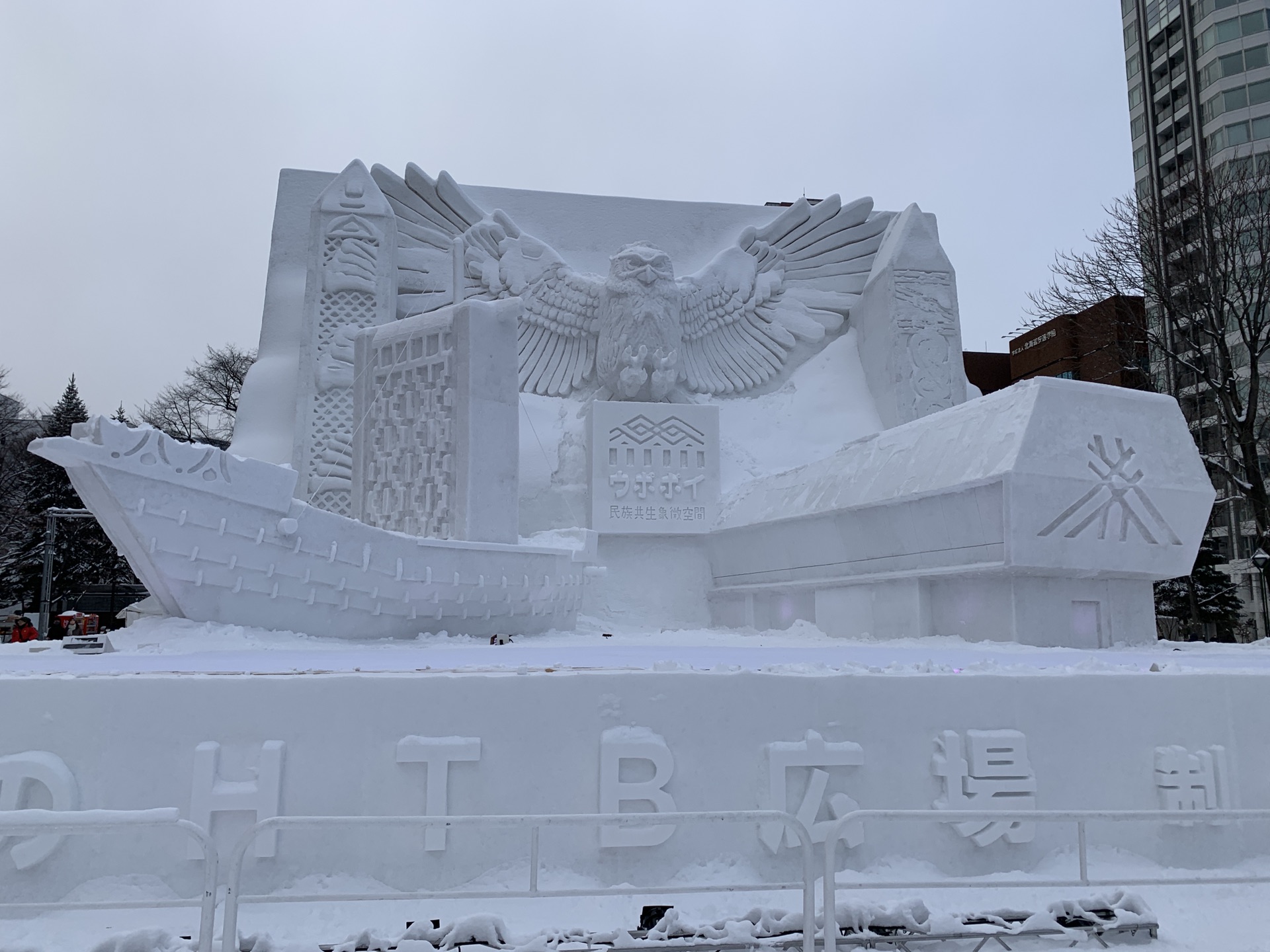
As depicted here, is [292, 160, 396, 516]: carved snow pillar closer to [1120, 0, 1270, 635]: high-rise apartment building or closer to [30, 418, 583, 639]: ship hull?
[30, 418, 583, 639]: ship hull

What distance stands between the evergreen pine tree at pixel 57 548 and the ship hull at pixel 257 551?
1868cm

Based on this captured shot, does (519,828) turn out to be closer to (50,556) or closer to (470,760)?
(470,760)

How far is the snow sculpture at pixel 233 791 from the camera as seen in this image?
356 cm

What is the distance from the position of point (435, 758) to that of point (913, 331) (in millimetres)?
10852

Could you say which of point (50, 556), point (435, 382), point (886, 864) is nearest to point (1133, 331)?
point (435, 382)

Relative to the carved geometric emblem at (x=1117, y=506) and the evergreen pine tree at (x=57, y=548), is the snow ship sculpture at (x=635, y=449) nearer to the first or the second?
the carved geometric emblem at (x=1117, y=506)

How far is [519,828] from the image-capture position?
12.1 feet

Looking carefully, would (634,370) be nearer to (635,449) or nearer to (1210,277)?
(635,449)

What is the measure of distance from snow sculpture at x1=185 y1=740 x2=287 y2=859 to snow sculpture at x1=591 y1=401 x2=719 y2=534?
7735 millimetres

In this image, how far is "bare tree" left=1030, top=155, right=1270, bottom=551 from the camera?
11812mm

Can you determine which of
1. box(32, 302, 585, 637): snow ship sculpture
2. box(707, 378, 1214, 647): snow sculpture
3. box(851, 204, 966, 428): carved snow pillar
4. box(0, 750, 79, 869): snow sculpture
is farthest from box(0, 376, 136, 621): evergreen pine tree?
box(0, 750, 79, 869): snow sculpture

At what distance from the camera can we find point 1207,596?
1839cm

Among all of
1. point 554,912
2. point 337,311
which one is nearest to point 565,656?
point 554,912

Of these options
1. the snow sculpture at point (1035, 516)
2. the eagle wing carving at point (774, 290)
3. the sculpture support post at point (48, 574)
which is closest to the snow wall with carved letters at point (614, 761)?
the snow sculpture at point (1035, 516)
